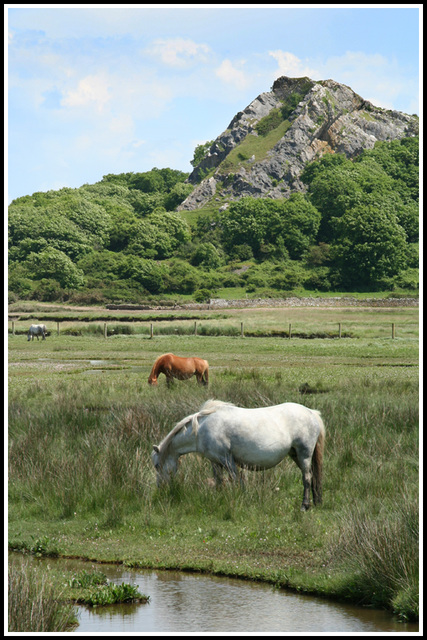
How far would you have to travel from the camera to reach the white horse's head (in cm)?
1104

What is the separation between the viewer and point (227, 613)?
755cm

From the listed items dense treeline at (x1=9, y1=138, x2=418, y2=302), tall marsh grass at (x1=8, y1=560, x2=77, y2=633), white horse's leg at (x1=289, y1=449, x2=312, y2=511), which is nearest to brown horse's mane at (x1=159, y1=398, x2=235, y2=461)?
white horse's leg at (x1=289, y1=449, x2=312, y2=511)

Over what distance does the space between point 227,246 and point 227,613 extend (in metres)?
166

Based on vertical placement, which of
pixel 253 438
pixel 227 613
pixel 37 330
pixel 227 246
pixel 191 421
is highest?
pixel 227 246

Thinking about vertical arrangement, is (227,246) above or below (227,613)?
above

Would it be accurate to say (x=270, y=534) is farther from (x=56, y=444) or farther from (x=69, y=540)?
(x=56, y=444)

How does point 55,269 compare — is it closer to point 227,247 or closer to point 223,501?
point 227,247

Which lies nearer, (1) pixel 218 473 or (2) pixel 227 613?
(2) pixel 227 613

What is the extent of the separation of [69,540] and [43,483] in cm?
192

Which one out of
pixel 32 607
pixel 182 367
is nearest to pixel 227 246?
pixel 182 367

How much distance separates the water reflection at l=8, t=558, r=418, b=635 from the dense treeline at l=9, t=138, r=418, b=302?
364ft

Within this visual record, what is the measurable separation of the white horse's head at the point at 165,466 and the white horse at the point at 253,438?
21 cm

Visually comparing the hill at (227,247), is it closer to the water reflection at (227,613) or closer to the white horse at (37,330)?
the white horse at (37,330)

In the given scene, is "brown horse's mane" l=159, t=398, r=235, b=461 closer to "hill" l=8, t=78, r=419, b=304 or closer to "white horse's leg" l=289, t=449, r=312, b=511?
"white horse's leg" l=289, t=449, r=312, b=511
